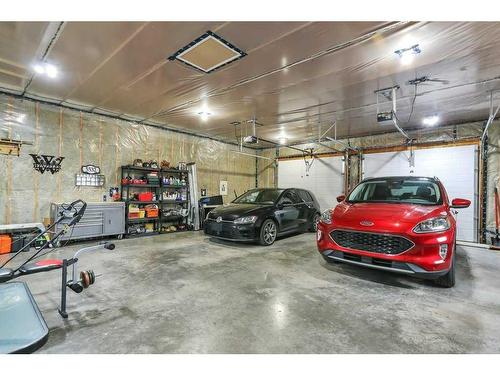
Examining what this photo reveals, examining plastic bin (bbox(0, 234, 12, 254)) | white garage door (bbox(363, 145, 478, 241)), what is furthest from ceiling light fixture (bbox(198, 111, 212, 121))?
white garage door (bbox(363, 145, 478, 241))

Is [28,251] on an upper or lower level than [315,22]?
lower

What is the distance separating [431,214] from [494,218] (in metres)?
4.68

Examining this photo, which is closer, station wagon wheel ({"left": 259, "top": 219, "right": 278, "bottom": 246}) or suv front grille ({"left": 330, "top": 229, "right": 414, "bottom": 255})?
suv front grille ({"left": 330, "top": 229, "right": 414, "bottom": 255})

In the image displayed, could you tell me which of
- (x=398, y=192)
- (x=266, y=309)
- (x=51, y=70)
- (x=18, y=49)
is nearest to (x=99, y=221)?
(x=51, y=70)

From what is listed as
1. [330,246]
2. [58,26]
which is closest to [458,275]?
[330,246]

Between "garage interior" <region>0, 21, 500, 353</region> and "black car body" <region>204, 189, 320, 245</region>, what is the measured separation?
1.10ft

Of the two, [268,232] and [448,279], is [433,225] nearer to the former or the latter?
[448,279]

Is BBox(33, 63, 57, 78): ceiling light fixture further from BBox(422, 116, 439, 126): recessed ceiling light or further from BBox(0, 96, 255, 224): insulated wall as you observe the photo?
BBox(422, 116, 439, 126): recessed ceiling light

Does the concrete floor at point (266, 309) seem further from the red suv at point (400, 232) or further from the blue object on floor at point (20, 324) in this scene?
the red suv at point (400, 232)

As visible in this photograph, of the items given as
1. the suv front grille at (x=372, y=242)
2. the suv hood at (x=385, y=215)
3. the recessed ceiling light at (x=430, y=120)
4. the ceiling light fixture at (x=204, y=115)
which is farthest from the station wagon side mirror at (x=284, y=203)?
the recessed ceiling light at (x=430, y=120)

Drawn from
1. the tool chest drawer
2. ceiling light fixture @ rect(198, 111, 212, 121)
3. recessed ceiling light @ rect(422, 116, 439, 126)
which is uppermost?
ceiling light fixture @ rect(198, 111, 212, 121)

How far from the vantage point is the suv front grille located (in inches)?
107

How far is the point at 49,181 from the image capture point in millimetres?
5039
